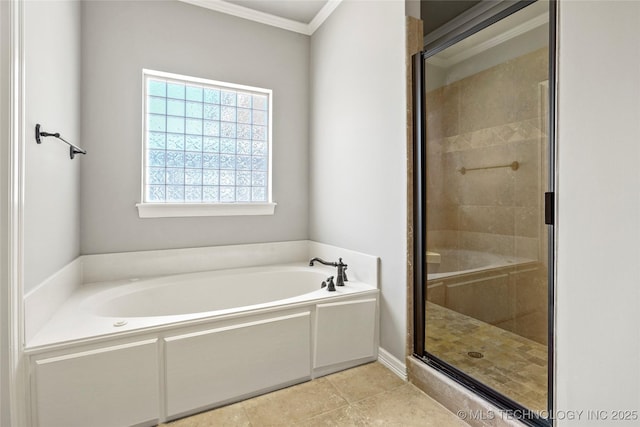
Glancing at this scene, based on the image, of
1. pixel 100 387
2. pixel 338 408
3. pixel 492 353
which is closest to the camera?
pixel 100 387

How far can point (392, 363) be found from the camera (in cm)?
198

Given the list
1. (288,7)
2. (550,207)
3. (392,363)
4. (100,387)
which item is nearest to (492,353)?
(392,363)

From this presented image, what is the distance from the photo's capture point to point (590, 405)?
1049 mm

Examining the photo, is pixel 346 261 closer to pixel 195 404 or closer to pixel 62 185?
pixel 195 404

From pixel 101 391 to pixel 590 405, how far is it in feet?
6.43

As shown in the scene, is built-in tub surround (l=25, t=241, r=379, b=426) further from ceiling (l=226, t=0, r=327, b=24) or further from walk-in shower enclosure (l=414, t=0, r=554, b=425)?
ceiling (l=226, t=0, r=327, b=24)

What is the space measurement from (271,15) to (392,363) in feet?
9.88

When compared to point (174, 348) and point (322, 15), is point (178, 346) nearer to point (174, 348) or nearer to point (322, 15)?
point (174, 348)

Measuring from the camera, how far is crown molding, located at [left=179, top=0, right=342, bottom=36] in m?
2.55

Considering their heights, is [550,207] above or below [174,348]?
above

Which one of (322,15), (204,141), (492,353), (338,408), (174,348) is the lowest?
(338,408)

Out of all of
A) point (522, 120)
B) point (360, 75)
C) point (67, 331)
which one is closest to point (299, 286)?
point (67, 331)

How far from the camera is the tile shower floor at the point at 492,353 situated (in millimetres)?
1469

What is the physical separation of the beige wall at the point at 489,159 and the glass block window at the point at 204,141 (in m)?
1.53
